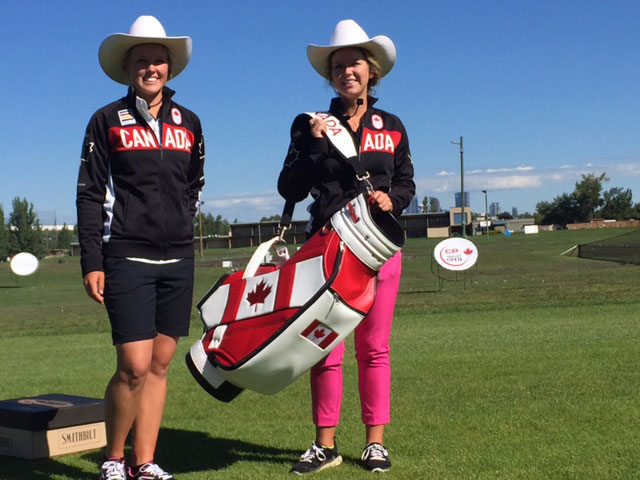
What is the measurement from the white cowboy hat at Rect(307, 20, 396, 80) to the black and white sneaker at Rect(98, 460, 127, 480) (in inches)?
93.9

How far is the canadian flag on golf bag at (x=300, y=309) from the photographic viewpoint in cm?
409

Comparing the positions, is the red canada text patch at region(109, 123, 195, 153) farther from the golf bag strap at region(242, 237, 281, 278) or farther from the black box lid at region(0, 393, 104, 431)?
the black box lid at region(0, 393, 104, 431)

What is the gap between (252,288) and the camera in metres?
4.38

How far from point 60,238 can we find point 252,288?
16637 centimetres

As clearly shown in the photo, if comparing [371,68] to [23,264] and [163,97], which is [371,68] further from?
[23,264]

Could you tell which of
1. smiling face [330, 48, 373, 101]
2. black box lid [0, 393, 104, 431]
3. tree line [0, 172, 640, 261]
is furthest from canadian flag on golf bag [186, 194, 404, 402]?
tree line [0, 172, 640, 261]

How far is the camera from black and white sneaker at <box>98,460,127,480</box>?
4.36 m

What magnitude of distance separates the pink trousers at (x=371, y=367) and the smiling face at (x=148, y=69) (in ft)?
4.98

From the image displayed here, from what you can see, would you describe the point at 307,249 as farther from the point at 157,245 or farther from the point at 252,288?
the point at 157,245

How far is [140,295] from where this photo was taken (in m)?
4.30

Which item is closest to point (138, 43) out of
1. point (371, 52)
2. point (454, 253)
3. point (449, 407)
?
point (371, 52)

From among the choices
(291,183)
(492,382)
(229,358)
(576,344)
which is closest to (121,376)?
(229,358)

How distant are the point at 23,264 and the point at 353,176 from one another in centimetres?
4300

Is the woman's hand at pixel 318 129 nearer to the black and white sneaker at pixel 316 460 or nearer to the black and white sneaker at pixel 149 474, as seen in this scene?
the black and white sneaker at pixel 316 460
